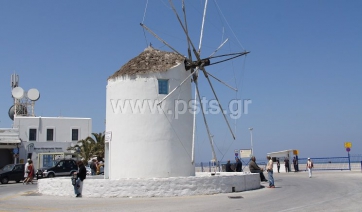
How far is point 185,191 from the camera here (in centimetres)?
1622

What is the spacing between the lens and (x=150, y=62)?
65.6ft

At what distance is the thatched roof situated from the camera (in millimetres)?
19442

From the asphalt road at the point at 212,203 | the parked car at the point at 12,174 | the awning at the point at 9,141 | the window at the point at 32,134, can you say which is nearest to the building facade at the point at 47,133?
the window at the point at 32,134

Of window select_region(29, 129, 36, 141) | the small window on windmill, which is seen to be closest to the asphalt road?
the small window on windmill

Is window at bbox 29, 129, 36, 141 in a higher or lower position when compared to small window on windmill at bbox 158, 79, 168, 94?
lower

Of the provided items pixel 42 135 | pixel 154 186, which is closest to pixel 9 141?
pixel 42 135

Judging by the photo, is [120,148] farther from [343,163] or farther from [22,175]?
[343,163]

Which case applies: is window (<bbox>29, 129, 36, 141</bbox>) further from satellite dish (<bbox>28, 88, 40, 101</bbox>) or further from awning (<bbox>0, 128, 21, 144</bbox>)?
satellite dish (<bbox>28, 88, 40, 101</bbox>)

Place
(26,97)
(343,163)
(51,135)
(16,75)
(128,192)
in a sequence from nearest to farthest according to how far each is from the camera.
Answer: (128,192), (343,163), (51,135), (26,97), (16,75)

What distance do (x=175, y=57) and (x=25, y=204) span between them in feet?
33.4

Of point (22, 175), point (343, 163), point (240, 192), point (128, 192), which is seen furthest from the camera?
point (343, 163)

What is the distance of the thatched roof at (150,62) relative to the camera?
63.8 feet

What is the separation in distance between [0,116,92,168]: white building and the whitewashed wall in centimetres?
2685

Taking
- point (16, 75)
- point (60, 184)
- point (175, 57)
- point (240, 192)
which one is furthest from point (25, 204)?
point (16, 75)
